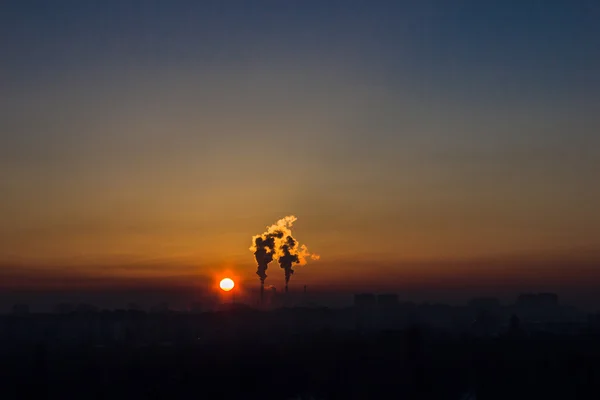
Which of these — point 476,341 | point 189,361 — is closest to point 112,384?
point 189,361

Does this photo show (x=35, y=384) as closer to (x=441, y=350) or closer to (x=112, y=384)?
(x=112, y=384)

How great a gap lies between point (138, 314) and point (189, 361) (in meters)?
105

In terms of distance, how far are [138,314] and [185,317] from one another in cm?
1458

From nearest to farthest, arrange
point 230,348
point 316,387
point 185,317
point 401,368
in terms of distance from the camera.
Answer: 1. point 316,387
2. point 401,368
3. point 230,348
4. point 185,317

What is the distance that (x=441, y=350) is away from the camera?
58656 millimetres

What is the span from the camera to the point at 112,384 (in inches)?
1784

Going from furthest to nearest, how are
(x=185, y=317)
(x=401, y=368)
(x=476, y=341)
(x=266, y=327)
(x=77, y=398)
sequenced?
(x=185, y=317), (x=266, y=327), (x=476, y=341), (x=401, y=368), (x=77, y=398)

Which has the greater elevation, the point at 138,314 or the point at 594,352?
the point at 138,314

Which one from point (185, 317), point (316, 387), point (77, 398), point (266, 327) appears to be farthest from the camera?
point (185, 317)

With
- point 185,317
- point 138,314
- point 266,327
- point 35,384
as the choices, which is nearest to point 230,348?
point 35,384

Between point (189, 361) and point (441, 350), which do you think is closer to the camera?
point (189, 361)

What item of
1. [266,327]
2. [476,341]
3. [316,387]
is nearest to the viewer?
[316,387]

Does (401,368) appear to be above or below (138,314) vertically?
below

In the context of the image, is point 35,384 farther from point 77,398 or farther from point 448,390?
point 448,390
